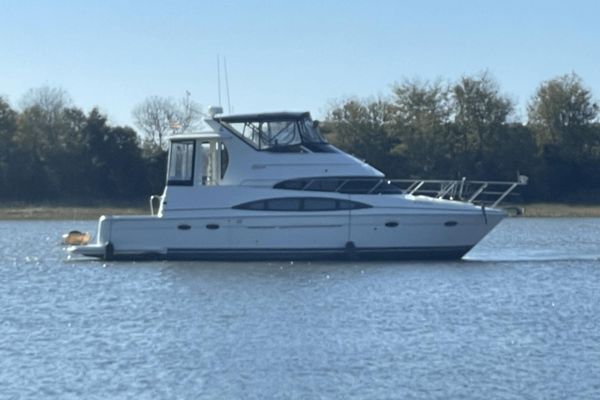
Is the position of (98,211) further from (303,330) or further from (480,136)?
(303,330)

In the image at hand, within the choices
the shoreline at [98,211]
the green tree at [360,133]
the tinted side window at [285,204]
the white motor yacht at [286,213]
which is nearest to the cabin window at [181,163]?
the white motor yacht at [286,213]

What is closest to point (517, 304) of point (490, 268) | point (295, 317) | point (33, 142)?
point (295, 317)

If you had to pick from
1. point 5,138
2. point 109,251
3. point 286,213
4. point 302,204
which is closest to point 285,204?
point 286,213

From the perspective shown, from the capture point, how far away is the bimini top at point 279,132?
135ft

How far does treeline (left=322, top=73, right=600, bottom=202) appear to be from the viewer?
261ft

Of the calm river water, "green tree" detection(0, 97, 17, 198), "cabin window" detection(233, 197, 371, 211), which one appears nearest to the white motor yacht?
"cabin window" detection(233, 197, 371, 211)

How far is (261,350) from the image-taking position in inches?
973

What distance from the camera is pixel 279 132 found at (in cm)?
4138

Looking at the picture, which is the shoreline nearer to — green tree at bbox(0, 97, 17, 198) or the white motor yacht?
green tree at bbox(0, 97, 17, 198)

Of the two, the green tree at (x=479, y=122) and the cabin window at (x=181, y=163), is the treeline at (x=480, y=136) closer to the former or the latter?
the green tree at (x=479, y=122)

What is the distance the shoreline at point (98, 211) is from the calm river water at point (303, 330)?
3106 cm

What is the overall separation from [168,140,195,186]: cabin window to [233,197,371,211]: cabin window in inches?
88.3

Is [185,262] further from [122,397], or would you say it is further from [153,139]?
[153,139]

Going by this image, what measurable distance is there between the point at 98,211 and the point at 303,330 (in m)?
48.7
